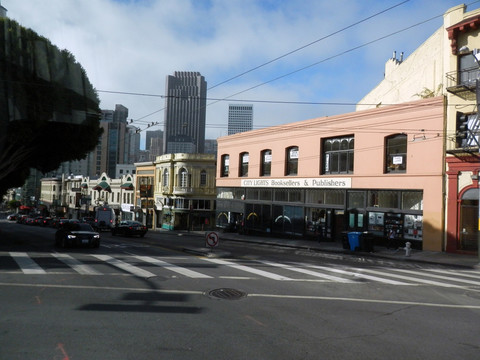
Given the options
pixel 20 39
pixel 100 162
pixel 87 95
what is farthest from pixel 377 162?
pixel 100 162

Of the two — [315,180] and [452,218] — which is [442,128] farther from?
[315,180]

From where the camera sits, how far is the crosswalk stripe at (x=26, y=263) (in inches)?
466

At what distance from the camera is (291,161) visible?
1169 inches

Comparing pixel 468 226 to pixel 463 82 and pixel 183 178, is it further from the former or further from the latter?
pixel 183 178

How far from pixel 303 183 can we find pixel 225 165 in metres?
10.2

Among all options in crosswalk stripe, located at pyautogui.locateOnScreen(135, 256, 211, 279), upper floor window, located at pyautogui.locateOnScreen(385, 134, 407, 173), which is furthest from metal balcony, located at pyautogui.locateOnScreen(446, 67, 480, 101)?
crosswalk stripe, located at pyautogui.locateOnScreen(135, 256, 211, 279)

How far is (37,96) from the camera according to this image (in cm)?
2155

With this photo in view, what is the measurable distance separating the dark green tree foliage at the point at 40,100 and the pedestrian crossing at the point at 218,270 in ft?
29.5

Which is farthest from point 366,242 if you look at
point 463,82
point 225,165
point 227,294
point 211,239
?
point 225,165

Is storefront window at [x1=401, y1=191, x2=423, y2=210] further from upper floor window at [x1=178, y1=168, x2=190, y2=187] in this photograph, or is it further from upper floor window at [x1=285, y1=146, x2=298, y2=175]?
upper floor window at [x1=178, y1=168, x2=190, y2=187]

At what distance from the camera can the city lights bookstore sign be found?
25547 mm

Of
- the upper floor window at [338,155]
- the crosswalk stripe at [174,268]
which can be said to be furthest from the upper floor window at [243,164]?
the crosswalk stripe at [174,268]

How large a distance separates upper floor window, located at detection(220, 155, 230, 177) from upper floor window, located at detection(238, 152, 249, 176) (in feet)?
6.25

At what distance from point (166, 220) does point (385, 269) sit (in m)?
39.3
